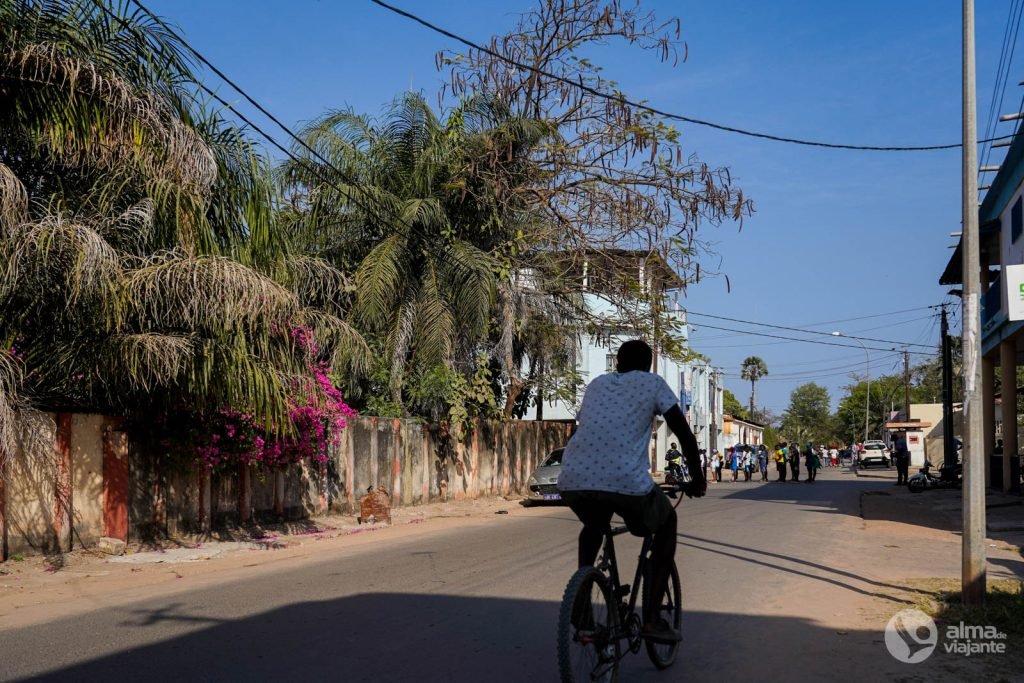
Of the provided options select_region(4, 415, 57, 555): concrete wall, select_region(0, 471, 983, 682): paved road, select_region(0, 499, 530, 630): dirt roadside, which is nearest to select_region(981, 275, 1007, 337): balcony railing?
select_region(0, 471, 983, 682): paved road

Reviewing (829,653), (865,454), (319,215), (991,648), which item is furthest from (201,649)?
(865,454)

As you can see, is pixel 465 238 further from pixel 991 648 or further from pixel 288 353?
pixel 991 648

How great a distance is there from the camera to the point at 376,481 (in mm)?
20578

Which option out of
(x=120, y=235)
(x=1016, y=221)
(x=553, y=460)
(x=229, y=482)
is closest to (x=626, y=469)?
(x=120, y=235)

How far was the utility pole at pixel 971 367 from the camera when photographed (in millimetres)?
8398

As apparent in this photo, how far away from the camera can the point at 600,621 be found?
529 cm

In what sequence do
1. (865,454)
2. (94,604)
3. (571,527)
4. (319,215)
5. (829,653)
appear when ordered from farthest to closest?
1. (865,454)
2. (319,215)
3. (571,527)
4. (94,604)
5. (829,653)

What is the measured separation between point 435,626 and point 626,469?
2.89 metres

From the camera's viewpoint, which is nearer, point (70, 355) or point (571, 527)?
point (70, 355)

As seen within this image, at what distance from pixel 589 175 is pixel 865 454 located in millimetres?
60624

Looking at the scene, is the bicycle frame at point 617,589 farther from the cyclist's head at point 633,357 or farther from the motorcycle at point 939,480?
the motorcycle at point 939,480

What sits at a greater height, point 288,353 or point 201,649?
point 288,353

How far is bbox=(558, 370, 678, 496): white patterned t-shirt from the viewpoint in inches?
211

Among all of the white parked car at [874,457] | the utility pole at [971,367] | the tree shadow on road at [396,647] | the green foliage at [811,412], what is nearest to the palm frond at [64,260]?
the tree shadow on road at [396,647]
